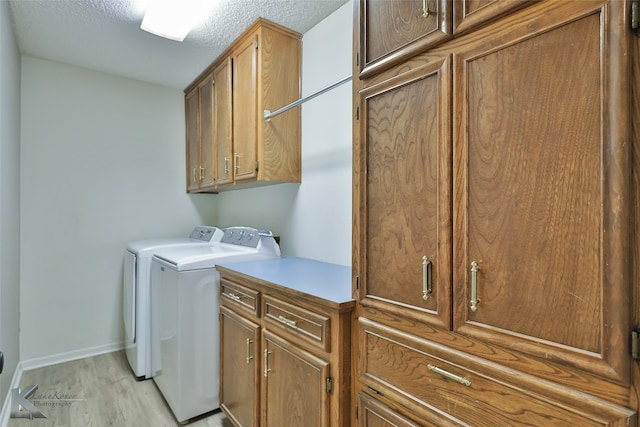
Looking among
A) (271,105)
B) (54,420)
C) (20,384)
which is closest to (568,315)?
(271,105)

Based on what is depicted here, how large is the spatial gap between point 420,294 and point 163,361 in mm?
1894

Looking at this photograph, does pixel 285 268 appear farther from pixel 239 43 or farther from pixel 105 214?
pixel 105 214

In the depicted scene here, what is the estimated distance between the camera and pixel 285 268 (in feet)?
6.08

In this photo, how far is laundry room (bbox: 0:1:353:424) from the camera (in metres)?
2.03

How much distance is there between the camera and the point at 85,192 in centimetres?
286

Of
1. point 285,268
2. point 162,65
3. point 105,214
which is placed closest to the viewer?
point 285,268

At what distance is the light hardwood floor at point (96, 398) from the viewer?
78.2 inches

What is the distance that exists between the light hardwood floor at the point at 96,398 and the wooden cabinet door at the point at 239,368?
0.30 m

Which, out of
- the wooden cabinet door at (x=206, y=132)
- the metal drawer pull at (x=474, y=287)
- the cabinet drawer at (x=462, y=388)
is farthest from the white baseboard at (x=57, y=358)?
the metal drawer pull at (x=474, y=287)

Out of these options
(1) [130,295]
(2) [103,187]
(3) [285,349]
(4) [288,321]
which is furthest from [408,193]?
(2) [103,187]

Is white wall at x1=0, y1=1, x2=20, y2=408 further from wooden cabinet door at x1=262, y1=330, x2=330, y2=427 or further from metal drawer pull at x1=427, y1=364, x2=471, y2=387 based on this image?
metal drawer pull at x1=427, y1=364, x2=471, y2=387

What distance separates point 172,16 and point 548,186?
2.18m

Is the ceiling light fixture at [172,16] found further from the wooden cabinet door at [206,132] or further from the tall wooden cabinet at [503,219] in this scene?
the tall wooden cabinet at [503,219]

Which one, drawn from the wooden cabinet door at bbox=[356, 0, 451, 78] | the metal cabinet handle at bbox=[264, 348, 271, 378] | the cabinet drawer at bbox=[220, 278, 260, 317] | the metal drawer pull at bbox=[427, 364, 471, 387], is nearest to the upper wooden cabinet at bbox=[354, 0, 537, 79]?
the wooden cabinet door at bbox=[356, 0, 451, 78]
